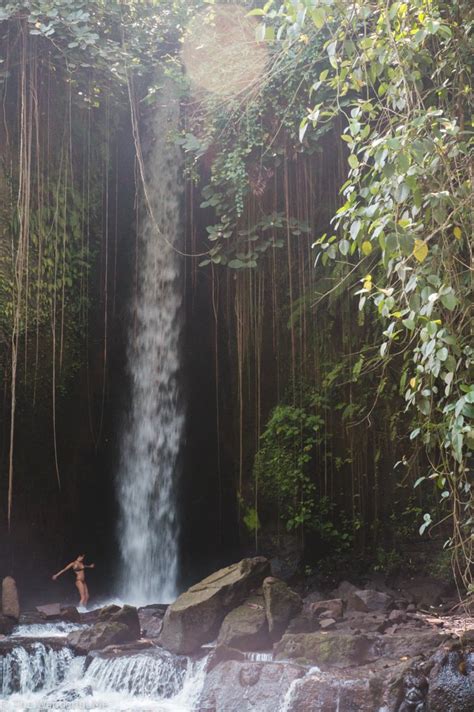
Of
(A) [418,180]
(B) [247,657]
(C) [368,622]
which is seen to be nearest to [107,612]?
(B) [247,657]

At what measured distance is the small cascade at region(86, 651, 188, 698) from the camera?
5.27 meters

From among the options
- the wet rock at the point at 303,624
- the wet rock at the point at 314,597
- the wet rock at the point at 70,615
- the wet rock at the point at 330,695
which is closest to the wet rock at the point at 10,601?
the wet rock at the point at 70,615

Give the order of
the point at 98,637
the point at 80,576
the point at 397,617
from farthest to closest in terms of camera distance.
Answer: the point at 80,576 → the point at 397,617 → the point at 98,637

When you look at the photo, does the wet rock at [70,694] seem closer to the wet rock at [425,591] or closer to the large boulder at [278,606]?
the large boulder at [278,606]

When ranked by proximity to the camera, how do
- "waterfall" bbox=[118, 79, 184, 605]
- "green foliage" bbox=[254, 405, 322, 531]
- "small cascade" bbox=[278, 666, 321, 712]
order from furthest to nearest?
1. "waterfall" bbox=[118, 79, 184, 605]
2. "green foliage" bbox=[254, 405, 322, 531]
3. "small cascade" bbox=[278, 666, 321, 712]

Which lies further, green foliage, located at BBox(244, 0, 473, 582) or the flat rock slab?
the flat rock slab

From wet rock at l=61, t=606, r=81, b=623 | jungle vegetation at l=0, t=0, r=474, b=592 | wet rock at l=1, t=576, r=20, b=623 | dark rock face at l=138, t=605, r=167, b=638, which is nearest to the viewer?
dark rock face at l=138, t=605, r=167, b=638

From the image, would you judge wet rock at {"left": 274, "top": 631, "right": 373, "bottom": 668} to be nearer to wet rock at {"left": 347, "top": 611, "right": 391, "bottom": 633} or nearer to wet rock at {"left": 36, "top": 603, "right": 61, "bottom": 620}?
wet rock at {"left": 347, "top": 611, "right": 391, "bottom": 633}

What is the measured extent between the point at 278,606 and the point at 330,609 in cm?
57

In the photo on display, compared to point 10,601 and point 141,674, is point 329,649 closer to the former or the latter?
point 141,674

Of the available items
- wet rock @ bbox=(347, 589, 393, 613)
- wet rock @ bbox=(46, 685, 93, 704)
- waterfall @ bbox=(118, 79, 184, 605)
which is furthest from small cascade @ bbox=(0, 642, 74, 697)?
waterfall @ bbox=(118, 79, 184, 605)

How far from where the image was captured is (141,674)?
17.5ft

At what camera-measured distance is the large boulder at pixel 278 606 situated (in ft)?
18.3

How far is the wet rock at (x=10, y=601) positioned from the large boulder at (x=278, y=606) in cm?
Answer: 231
